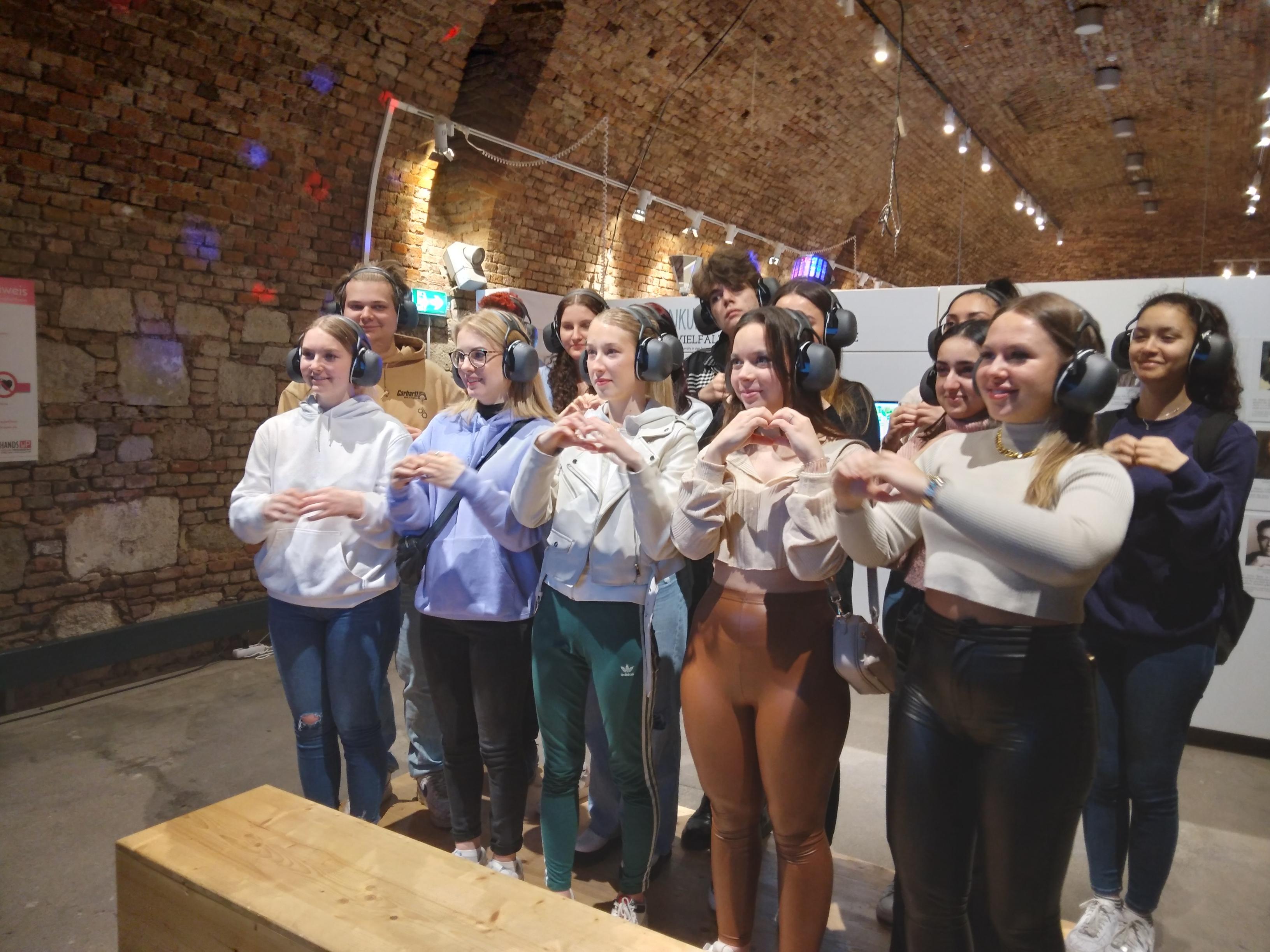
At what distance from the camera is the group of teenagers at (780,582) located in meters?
1.74

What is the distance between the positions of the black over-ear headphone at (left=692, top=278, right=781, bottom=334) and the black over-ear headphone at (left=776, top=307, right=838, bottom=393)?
1.19 metres

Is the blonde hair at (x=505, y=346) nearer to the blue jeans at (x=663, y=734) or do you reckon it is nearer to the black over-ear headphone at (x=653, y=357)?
the black over-ear headphone at (x=653, y=357)

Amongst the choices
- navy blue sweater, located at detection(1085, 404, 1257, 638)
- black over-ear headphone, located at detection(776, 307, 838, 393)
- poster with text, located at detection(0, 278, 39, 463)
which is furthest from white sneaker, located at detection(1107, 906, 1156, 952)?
poster with text, located at detection(0, 278, 39, 463)

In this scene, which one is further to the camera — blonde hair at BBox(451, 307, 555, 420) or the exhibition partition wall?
the exhibition partition wall

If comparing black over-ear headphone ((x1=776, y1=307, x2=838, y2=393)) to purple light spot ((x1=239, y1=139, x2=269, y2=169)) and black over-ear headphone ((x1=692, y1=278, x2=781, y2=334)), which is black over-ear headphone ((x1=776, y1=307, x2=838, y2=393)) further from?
purple light spot ((x1=239, y1=139, x2=269, y2=169))

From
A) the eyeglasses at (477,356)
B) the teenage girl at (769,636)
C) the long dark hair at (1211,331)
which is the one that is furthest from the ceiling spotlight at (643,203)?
the teenage girl at (769,636)

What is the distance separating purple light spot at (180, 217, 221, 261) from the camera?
5.65m

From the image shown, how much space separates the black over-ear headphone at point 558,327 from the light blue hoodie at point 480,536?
0.64 meters

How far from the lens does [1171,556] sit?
2400 millimetres

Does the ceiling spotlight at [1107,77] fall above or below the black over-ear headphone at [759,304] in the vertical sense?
above

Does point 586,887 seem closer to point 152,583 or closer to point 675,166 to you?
point 152,583

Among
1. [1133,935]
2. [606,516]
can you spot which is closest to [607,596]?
[606,516]

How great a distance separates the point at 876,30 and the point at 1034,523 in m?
8.39

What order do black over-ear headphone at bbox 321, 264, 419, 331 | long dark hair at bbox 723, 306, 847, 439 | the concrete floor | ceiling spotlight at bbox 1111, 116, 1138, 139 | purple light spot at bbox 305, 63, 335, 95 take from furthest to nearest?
ceiling spotlight at bbox 1111, 116, 1138, 139, purple light spot at bbox 305, 63, 335, 95, black over-ear headphone at bbox 321, 264, 419, 331, the concrete floor, long dark hair at bbox 723, 306, 847, 439
